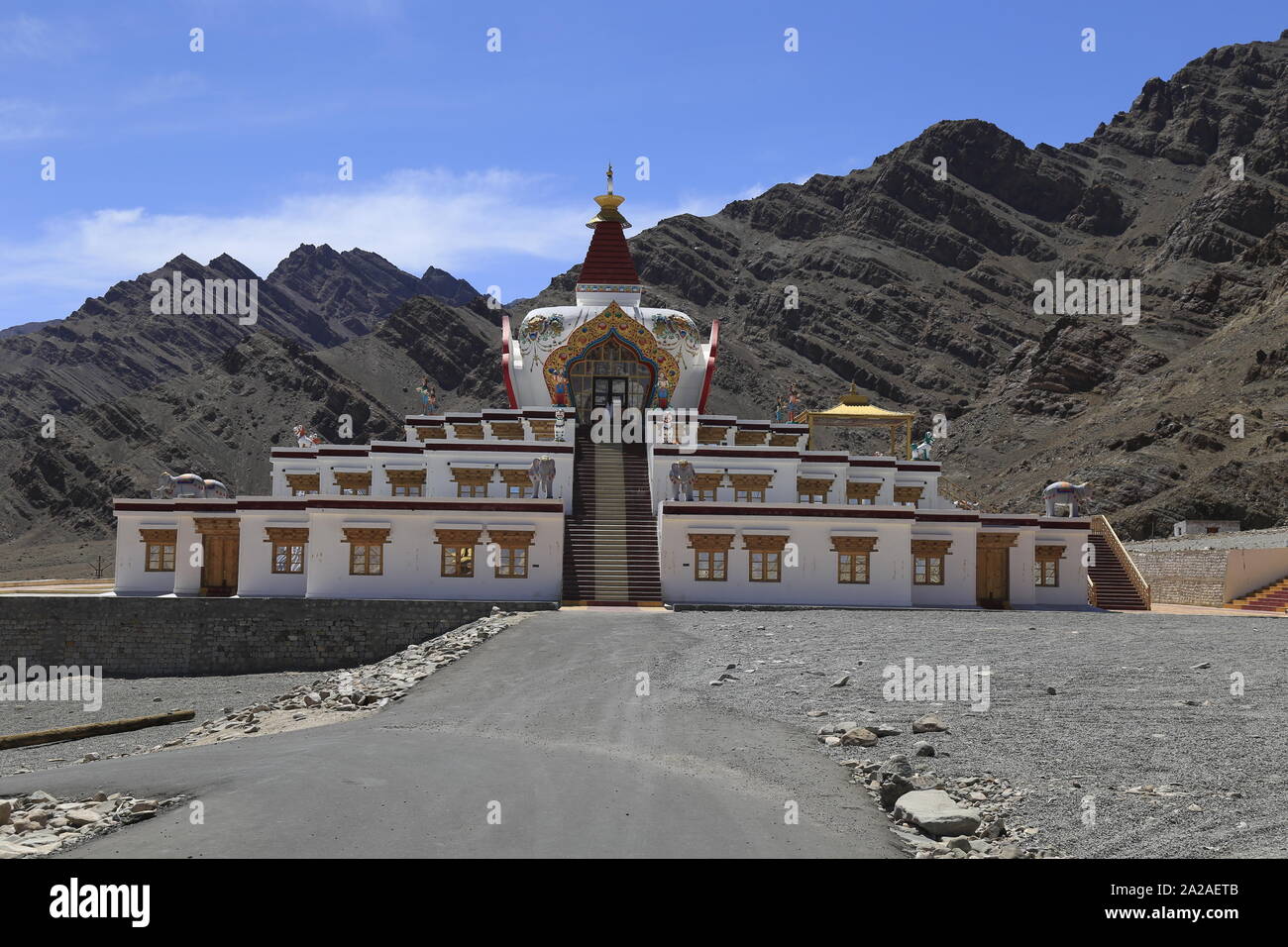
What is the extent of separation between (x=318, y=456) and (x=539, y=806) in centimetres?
3141

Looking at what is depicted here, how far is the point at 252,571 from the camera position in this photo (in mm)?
32312

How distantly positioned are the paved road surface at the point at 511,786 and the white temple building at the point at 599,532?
42.5ft

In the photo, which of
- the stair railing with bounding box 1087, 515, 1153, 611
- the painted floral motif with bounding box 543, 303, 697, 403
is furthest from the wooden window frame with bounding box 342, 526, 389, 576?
the stair railing with bounding box 1087, 515, 1153, 611

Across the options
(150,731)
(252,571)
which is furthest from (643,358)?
(150,731)

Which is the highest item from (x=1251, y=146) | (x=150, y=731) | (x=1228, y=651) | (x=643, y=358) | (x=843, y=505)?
(x=1251, y=146)

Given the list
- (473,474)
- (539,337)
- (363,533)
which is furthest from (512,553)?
(539,337)

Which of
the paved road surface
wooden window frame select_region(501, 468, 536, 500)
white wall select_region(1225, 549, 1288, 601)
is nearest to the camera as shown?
the paved road surface

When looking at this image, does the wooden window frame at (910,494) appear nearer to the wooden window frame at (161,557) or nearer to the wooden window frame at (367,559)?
the wooden window frame at (367,559)

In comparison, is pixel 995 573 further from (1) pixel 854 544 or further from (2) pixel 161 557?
(2) pixel 161 557

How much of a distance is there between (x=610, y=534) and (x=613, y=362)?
1188 centimetres

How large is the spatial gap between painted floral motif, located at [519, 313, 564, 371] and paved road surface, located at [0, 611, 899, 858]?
26465 mm

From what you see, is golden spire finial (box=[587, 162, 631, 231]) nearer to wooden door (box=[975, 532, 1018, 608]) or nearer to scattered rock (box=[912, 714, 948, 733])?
wooden door (box=[975, 532, 1018, 608])

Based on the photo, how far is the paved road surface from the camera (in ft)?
33.7
